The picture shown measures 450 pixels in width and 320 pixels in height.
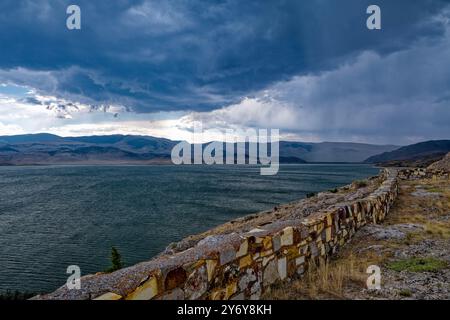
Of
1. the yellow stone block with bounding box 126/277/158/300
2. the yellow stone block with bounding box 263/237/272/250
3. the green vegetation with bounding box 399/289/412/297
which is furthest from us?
the yellow stone block with bounding box 263/237/272/250

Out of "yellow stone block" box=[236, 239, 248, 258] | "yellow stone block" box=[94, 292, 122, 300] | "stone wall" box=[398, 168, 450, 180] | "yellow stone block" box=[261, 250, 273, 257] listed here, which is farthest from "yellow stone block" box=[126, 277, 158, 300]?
"stone wall" box=[398, 168, 450, 180]

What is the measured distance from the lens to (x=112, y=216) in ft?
128

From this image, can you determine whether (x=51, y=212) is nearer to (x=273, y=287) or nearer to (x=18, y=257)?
(x=18, y=257)

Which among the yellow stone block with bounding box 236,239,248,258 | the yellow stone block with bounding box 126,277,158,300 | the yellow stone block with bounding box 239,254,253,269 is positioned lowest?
the yellow stone block with bounding box 239,254,253,269

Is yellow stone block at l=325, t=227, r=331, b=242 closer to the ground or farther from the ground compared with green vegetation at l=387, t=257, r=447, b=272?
farther from the ground

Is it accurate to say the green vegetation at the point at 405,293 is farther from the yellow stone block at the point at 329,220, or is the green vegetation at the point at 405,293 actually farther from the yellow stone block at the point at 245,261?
the yellow stone block at the point at 245,261

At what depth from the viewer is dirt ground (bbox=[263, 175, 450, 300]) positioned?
554 cm

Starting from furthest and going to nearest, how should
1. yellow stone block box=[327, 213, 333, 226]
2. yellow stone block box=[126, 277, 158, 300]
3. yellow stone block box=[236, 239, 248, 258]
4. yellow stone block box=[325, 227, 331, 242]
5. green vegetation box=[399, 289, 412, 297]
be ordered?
yellow stone block box=[327, 213, 333, 226] → yellow stone block box=[325, 227, 331, 242] → green vegetation box=[399, 289, 412, 297] → yellow stone block box=[236, 239, 248, 258] → yellow stone block box=[126, 277, 158, 300]

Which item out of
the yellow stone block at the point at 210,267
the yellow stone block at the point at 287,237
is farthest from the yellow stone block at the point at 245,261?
the yellow stone block at the point at 287,237

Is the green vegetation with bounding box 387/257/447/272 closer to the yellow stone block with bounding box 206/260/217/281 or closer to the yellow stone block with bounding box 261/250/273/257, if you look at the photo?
the yellow stone block with bounding box 261/250/273/257

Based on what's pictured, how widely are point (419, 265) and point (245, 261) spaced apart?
427 cm

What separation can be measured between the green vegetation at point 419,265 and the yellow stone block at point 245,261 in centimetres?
364
